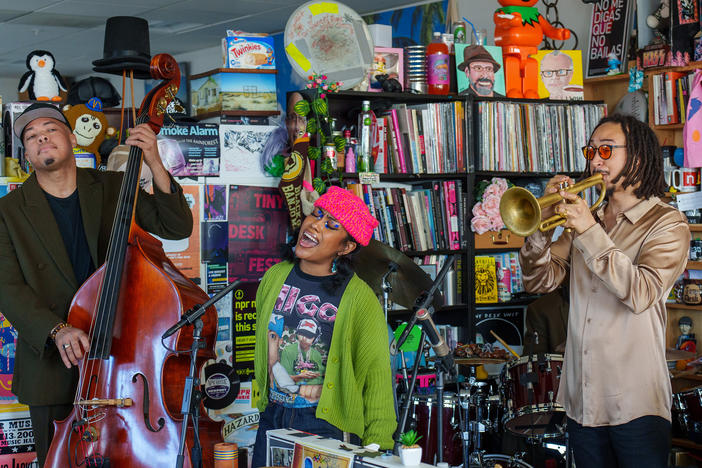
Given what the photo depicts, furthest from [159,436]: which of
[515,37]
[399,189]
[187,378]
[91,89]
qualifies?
[515,37]

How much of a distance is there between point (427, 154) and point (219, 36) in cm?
524

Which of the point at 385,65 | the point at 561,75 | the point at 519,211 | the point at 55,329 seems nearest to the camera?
the point at 519,211

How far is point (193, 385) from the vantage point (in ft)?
7.96

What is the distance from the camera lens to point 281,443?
7.12 ft

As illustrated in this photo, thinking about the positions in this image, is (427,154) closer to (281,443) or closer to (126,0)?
(281,443)

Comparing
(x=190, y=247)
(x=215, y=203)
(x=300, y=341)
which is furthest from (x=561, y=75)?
(x=300, y=341)

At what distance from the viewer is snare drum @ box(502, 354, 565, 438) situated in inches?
149

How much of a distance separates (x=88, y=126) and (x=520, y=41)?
7.92 feet

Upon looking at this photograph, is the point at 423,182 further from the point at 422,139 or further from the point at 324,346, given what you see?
the point at 324,346

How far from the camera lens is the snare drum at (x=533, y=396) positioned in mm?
3783

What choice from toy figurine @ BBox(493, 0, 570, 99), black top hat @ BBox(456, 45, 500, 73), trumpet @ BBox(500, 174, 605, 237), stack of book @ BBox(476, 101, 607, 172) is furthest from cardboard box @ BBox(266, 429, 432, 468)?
toy figurine @ BBox(493, 0, 570, 99)

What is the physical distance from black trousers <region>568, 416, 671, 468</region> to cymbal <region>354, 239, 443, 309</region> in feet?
4.28

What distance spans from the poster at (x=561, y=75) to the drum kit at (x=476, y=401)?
1700 mm

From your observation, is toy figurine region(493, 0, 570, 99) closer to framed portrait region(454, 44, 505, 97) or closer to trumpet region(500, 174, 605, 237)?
framed portrait region(454, 44, 505, 97)
